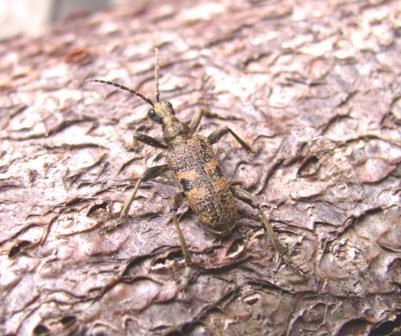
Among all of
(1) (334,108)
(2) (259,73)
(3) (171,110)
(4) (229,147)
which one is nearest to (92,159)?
(3) (171,110)

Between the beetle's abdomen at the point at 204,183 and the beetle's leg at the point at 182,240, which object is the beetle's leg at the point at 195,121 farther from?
the beetle's leg at the point at 182,240

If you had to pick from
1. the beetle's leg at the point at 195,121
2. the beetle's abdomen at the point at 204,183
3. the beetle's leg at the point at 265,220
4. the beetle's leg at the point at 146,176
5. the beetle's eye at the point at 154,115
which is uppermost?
the beetle's eye at the point at 154,115

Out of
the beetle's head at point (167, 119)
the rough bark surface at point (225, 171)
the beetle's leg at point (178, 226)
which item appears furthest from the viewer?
the beetle's head at point (167, 119)

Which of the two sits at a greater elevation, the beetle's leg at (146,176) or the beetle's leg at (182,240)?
the beetle's leg at (146,176)

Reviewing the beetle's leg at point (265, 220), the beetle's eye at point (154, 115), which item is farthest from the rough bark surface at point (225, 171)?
the beetle's eye at point (154, 115)

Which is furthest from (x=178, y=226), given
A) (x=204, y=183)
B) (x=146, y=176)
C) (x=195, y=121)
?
(x=195, y=121)

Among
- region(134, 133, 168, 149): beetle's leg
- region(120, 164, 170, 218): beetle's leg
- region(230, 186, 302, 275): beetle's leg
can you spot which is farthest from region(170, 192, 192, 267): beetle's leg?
region(134, 133, 168, 149): beetle's leg

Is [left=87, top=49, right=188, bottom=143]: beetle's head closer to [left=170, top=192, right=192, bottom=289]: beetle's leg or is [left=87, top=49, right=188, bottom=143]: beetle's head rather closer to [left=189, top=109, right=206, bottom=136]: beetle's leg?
[left=189, top=109, right=206, bottom=136]: beetle's leg
